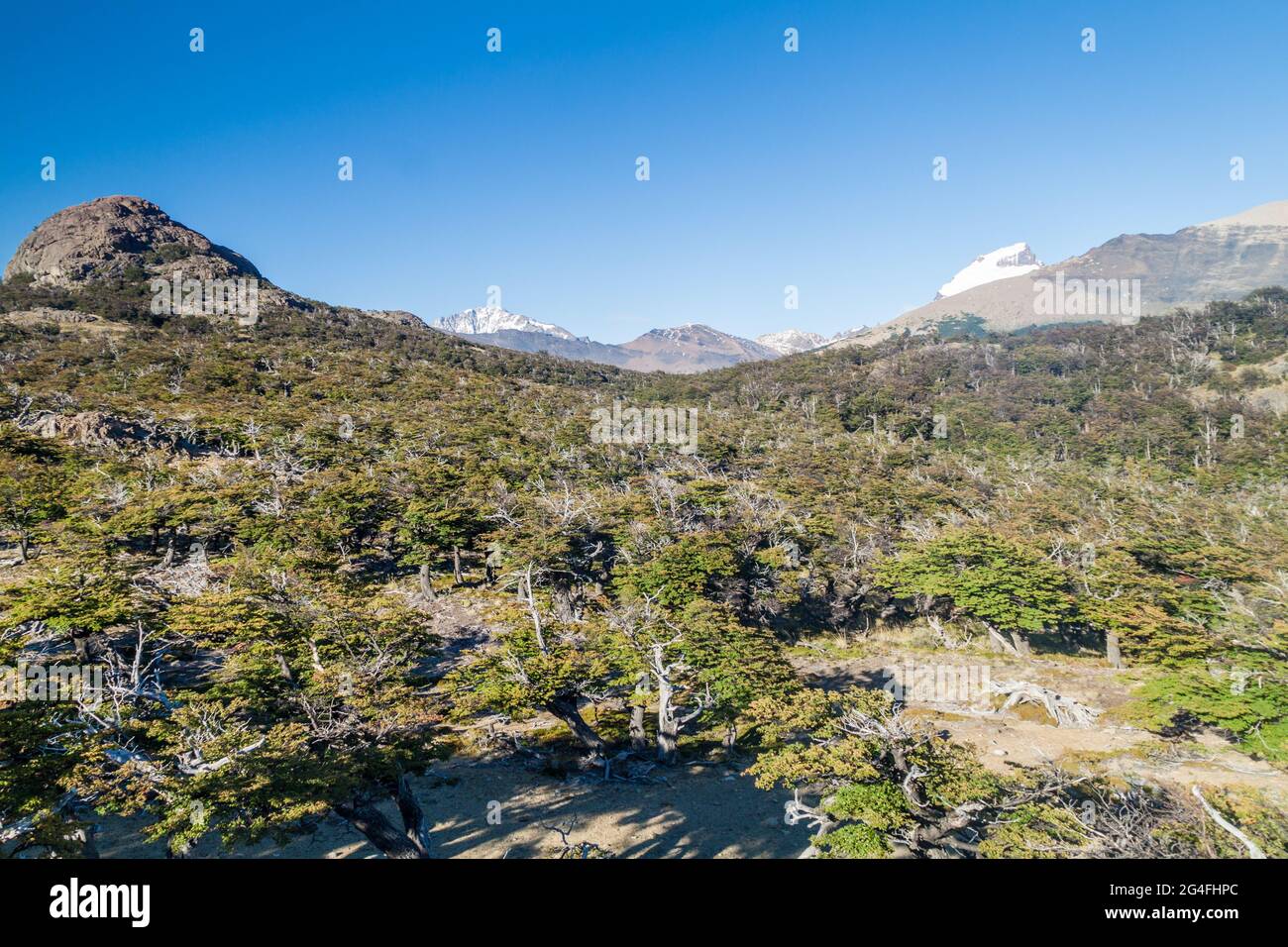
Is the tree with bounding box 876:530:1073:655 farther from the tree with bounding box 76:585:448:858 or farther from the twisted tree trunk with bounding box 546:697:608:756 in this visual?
the tree with bounding box 76:585:448:858

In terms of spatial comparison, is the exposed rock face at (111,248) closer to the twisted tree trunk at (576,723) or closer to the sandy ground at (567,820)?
the sandy ground at (567,820)

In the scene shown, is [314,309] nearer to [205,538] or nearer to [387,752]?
[205,538]

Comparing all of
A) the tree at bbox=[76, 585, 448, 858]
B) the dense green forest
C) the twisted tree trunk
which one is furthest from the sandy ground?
the tree at bbox=[76, 585, 448, 858]

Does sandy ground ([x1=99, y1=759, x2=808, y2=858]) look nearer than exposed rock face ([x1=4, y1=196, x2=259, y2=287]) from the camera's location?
Yes

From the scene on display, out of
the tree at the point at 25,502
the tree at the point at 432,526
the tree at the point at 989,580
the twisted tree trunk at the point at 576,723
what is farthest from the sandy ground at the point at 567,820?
the tree at the point at 25,502

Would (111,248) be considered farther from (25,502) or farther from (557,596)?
(557,596)

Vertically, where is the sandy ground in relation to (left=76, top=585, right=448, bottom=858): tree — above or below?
below
